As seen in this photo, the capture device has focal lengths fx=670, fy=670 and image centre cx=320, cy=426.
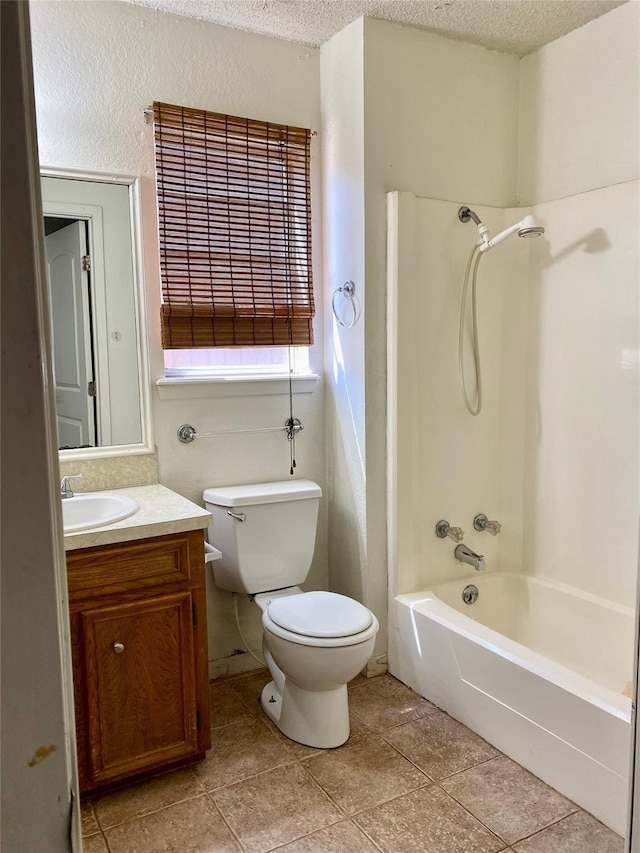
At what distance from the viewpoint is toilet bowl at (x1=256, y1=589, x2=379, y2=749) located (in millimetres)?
2141

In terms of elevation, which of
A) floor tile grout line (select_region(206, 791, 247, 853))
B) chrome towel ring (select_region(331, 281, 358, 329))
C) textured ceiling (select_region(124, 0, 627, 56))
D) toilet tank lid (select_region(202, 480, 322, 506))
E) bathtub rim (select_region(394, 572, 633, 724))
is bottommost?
floor tile grout line (select_region(206, 791, 247, 853))

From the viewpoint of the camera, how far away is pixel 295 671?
2203 mm

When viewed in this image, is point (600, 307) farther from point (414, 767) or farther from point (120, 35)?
point (120, 35)

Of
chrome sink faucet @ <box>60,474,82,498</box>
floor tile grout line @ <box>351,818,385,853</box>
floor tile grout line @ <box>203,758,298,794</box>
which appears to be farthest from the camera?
chrome sink faucet @ <box>60,474,82,498</box>

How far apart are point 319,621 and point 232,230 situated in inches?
58.9

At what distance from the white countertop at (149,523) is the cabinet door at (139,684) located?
0.69 ft

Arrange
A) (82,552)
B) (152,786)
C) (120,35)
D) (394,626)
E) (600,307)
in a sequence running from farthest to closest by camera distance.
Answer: (394,626), (600,307), (120,35), (152,786), (82,552)

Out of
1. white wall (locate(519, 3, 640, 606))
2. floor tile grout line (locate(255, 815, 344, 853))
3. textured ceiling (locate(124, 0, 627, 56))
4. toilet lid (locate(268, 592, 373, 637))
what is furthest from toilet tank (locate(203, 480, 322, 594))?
textured ceiling (locate(124, 0, 627, 56))

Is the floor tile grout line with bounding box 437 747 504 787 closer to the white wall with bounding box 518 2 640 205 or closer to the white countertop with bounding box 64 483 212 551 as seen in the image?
the white countertop with bounding box 64 483 212 551

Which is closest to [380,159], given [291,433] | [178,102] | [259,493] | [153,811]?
[178,102]

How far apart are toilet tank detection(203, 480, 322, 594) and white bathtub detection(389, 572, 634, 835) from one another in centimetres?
47

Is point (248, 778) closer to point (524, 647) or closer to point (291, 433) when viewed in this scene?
point (524, 647)

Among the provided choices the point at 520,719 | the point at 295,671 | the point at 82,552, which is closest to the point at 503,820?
the point at 520,719

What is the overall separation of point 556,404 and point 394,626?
1112mm
